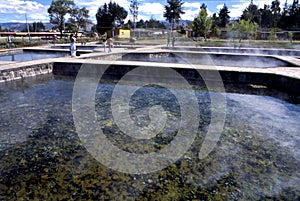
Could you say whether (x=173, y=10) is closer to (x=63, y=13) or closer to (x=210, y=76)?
(x=63, y=13)

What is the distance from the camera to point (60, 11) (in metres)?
35.3

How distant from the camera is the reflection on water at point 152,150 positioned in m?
2.90

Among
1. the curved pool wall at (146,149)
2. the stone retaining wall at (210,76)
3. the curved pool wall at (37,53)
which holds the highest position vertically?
the curved pool wall at (37,53)

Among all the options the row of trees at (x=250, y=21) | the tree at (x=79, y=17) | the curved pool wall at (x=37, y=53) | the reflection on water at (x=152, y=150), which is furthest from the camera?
the tree at (x=79, y=17)

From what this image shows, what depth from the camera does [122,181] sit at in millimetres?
3104

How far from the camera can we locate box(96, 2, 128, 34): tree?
4344 cm

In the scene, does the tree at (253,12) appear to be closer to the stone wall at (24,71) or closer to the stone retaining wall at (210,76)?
the stone retaining wall at (210,76)

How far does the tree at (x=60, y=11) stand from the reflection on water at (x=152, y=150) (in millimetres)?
33696

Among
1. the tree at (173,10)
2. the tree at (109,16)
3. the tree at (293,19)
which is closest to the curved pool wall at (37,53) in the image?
the tree at (109,16)

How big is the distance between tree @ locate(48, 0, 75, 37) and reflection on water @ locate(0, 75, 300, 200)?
33696mm

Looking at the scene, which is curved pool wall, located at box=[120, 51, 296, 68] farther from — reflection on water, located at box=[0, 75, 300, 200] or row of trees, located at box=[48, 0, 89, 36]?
row of trees, located at box=[48, 0, 89, 36]

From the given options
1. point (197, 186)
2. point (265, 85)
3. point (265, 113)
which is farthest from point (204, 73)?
point (197, 186)

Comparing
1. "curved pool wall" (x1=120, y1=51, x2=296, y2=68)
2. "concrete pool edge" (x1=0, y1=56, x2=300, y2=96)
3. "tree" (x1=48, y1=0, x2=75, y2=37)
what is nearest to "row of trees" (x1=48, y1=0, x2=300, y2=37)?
"tree" (x1=48, y1=0, x2=75, y2=37)

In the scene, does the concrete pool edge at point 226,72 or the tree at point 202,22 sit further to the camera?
the tree at point 202,22
